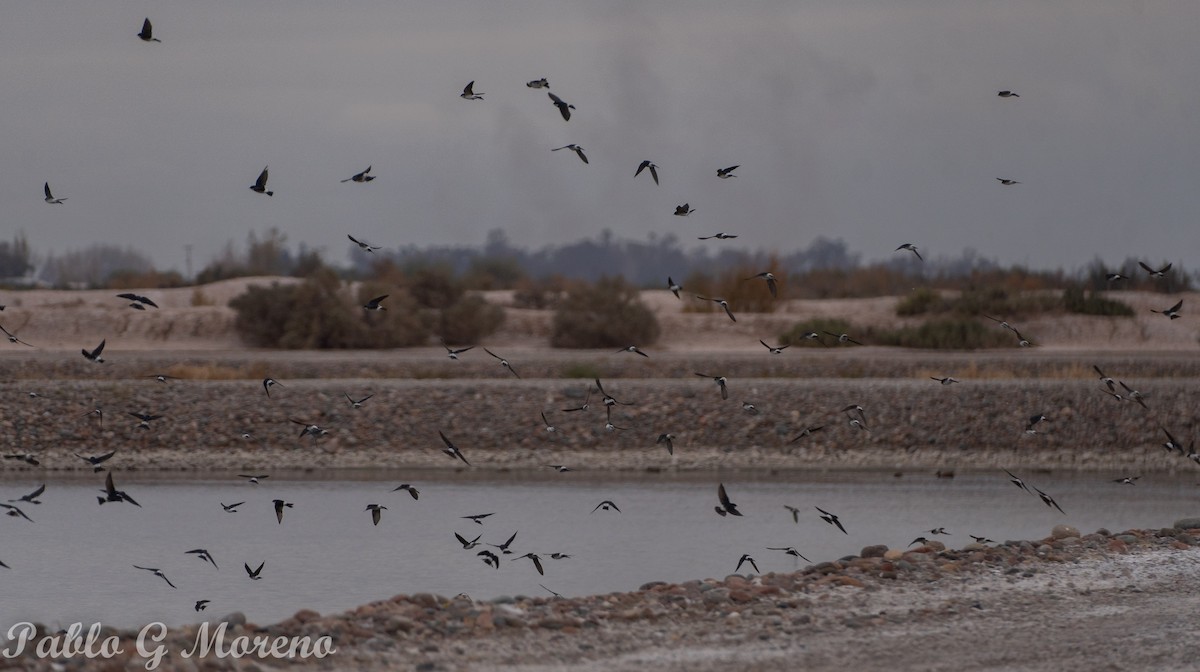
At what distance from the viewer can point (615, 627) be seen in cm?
1152

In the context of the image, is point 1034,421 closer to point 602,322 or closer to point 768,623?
point 768,623

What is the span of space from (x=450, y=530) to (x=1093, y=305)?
1518 inches

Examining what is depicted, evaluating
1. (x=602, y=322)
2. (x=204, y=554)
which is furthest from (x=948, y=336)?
(x=204, y=554)

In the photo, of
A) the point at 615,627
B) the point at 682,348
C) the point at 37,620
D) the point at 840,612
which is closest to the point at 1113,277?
the point at 840,612

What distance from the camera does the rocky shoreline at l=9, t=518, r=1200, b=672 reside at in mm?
10344

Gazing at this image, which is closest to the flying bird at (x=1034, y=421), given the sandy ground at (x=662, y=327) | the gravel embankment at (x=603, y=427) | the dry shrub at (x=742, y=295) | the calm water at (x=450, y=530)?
the gravel embankment at (x=603, y=427)

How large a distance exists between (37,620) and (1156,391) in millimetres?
22672

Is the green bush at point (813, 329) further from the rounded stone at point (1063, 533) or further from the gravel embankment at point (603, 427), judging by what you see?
the rounded stone at point (1063, 533)

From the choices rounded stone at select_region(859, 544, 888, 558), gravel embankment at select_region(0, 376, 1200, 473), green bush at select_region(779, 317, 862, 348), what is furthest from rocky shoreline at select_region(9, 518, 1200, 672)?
green bush at select_region(779, 317, 862, 348)

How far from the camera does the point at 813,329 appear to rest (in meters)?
49.0

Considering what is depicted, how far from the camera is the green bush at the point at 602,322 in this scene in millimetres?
49281

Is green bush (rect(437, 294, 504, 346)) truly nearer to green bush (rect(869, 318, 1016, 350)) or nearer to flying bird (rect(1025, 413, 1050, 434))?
green bush (rect(869, 318, 1016, 350))

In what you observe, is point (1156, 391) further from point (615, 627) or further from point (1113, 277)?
point (615, 627)

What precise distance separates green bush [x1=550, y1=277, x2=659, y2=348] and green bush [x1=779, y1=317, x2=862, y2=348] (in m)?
4.50
